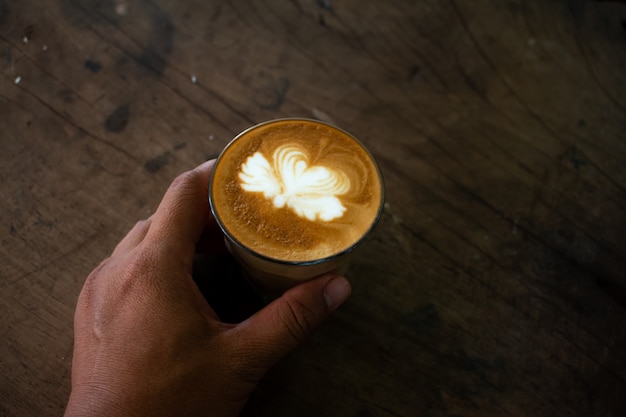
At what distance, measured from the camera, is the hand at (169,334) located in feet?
2.99

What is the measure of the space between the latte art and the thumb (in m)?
0.15

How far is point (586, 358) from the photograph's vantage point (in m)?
1.21

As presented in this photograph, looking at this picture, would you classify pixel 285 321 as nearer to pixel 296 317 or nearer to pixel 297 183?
pixel 296 317

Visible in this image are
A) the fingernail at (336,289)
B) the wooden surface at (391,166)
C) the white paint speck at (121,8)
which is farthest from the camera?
the white paint speck at (121,8)

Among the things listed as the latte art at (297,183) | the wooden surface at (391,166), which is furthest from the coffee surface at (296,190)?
the wooden surface at (391,166)

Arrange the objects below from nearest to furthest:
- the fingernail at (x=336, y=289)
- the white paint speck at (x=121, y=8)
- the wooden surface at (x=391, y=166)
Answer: the fingernail at (x=336, y=289) < the wooden surface at (x=391, y=166) < the white paint speck at (x=121, y=8)

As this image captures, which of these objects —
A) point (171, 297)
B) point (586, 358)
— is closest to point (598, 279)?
point (586, 358)

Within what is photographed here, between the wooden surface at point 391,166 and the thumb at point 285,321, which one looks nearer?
the thumb at point 285,321

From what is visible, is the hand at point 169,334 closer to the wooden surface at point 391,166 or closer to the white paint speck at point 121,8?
the wooden surface at point 391,166

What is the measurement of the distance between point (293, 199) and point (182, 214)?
0.77ft

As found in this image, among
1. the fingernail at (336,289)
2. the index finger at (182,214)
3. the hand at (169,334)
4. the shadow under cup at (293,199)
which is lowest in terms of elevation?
the hand at (169,334)

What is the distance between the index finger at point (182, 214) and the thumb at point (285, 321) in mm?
222

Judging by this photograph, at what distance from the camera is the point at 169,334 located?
933 millimetres

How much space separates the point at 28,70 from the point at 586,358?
1.67m
